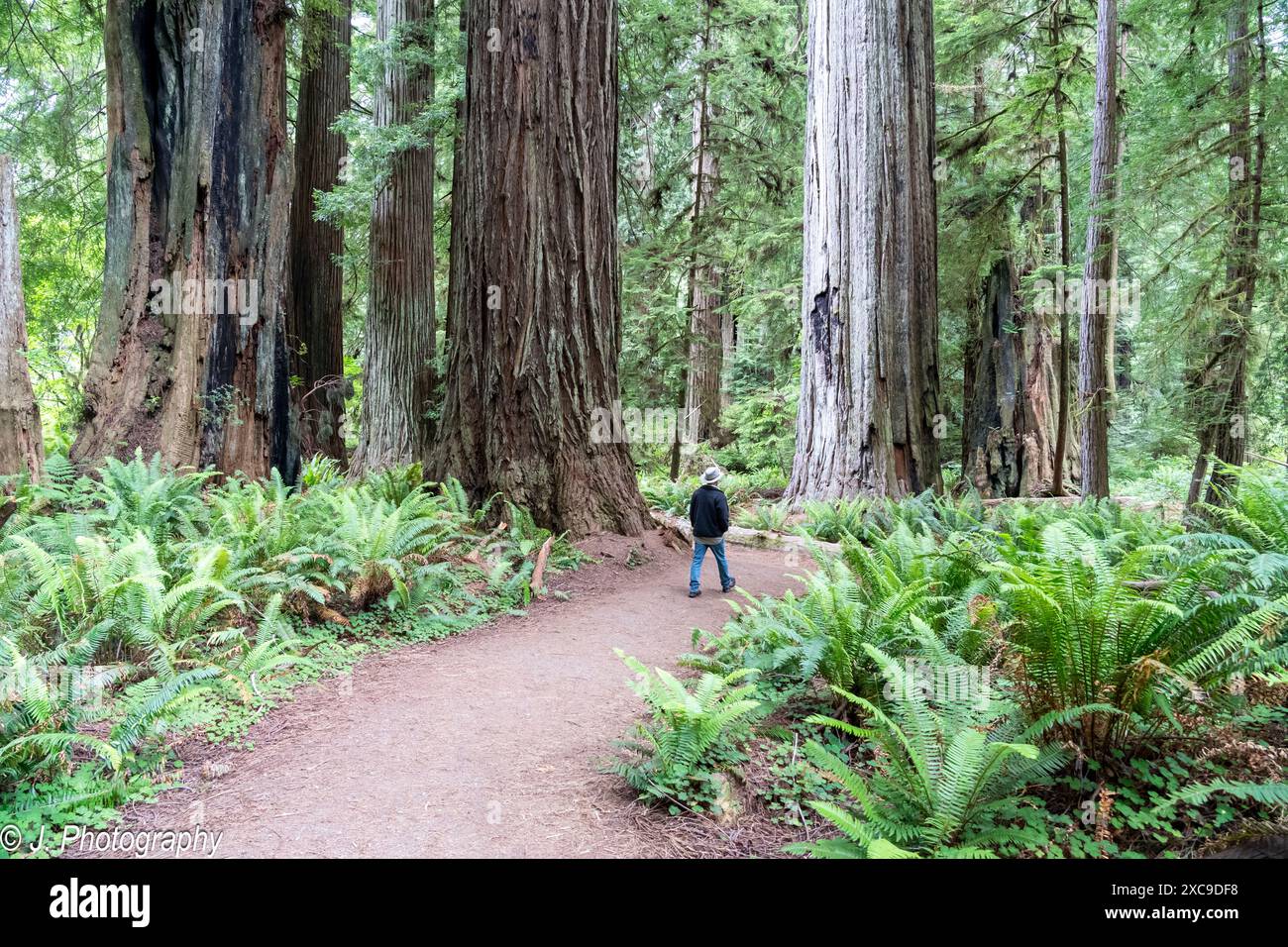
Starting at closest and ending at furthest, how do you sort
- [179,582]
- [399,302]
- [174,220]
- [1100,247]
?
[179,582] → [174,220] → [1100,247] → [399,302]

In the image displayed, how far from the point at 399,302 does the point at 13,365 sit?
243 inches

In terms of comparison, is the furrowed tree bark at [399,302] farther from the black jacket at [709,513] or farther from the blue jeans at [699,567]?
the blue jeans at [699,567]

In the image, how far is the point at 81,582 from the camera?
3.72 meters

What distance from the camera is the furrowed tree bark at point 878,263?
9.61 metres


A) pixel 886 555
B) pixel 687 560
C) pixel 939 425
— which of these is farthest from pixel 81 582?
pixel 939 425

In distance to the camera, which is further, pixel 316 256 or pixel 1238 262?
pixel 316 256

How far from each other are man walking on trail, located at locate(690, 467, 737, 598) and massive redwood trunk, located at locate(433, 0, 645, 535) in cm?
112

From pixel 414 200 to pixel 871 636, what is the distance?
9.81m

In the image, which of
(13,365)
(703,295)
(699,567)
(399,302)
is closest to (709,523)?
(699,567)

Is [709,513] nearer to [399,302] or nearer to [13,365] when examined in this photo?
[13,365]

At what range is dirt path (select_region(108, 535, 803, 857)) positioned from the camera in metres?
2.59

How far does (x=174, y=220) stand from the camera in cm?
676

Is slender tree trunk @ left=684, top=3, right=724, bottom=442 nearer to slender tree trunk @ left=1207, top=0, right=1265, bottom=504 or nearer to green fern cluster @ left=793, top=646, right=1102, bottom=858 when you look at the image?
slender tree trunk @ left=1207, top=0, right=1265, bottom=504
